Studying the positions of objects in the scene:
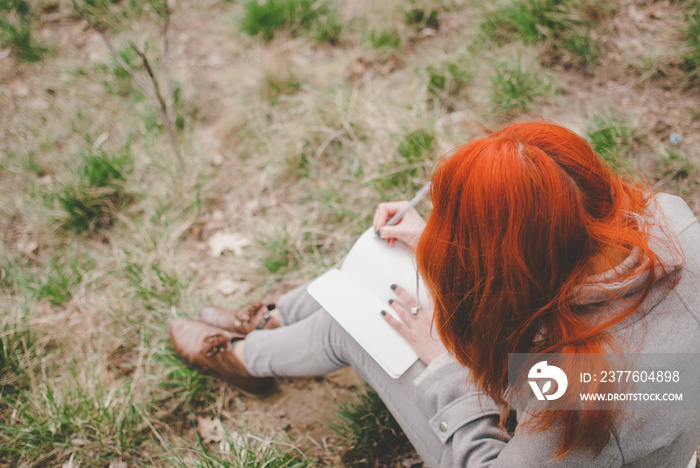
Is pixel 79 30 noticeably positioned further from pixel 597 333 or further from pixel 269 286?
pixel 597 333

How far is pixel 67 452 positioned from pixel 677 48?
11.8ft

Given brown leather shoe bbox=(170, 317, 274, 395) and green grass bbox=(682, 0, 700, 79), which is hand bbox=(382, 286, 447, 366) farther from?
green grass bbox=(682, 0, 700, 79)

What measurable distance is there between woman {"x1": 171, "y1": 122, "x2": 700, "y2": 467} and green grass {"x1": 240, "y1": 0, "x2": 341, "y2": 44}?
247 cm

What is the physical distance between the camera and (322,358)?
66.2 inches

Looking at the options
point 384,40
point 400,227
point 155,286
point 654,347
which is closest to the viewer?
point 654,347

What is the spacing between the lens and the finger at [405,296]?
149cm

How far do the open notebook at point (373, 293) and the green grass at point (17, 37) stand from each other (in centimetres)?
335

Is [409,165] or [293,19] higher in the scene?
[293,19]

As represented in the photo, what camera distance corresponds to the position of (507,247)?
3.05ft

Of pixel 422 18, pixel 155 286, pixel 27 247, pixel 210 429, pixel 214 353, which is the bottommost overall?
pixel 210 429

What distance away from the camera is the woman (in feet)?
2.94

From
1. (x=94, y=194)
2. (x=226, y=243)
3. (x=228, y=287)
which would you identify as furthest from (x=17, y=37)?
(x=228, y=287)

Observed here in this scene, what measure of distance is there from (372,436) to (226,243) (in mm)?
1342

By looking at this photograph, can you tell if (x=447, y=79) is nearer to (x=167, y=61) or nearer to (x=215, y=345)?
(x=167, y=61)
